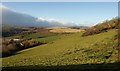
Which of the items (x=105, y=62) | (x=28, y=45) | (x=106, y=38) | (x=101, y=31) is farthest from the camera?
(x=28, y=45)

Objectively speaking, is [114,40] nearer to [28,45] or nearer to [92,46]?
[92,46]

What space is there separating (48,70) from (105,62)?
4.45 metres

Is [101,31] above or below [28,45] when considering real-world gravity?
above

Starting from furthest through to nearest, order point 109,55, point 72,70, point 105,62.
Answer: point 109,55, point 105,62, point 72,70

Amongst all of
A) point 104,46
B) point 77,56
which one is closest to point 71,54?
point 77,56

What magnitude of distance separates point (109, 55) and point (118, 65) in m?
3.17

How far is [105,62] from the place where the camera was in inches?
674

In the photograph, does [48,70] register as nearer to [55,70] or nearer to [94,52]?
[55,70]

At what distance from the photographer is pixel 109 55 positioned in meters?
18.7

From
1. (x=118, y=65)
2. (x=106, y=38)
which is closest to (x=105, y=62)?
(x=118, y=65)

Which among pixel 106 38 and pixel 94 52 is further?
pixel 106 38

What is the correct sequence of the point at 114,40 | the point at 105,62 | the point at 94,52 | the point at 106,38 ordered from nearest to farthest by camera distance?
the point at 105,62, the point at 94,52, the point at 114,40, the point at 106,38

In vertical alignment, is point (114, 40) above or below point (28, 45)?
above

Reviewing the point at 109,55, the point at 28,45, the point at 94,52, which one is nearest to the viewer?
the point at 109,55
